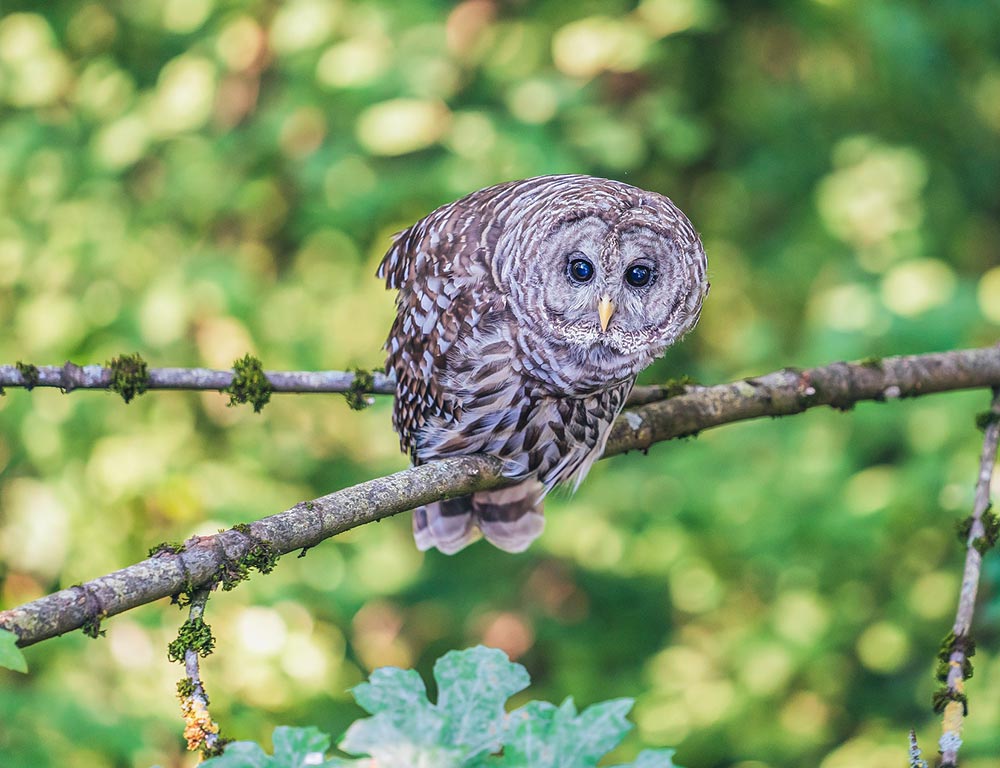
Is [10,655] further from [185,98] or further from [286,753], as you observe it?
[185,98]

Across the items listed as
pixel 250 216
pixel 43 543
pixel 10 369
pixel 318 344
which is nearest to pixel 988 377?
pixel 10 369

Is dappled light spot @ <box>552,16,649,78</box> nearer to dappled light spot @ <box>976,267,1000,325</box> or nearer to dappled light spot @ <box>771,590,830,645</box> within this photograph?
dappled light spot @ <box>976,267,1000,325</box>

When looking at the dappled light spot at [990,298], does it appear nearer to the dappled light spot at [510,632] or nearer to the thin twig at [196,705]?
the dappled light spot at [510,632]

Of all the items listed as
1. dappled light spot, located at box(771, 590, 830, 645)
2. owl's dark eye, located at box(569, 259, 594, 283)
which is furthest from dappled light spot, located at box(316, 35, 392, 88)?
dappled light spot, located at box(771, 590, 830, 645)

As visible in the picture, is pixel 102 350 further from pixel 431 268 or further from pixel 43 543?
pixel 431 268

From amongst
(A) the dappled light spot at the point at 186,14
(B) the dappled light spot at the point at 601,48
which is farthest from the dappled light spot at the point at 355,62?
(B) the dappled light spot at the point at 601,48

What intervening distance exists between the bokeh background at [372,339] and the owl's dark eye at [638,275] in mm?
1533

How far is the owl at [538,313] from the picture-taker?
2.76 m

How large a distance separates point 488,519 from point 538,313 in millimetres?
1026

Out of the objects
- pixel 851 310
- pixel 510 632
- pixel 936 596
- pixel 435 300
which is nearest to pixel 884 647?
pixel 936 596

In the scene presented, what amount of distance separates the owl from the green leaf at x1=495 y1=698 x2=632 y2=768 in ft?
4.87

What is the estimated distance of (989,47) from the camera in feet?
18.1

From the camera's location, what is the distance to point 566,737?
1.23 m

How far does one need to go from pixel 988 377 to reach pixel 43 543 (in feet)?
11.7
